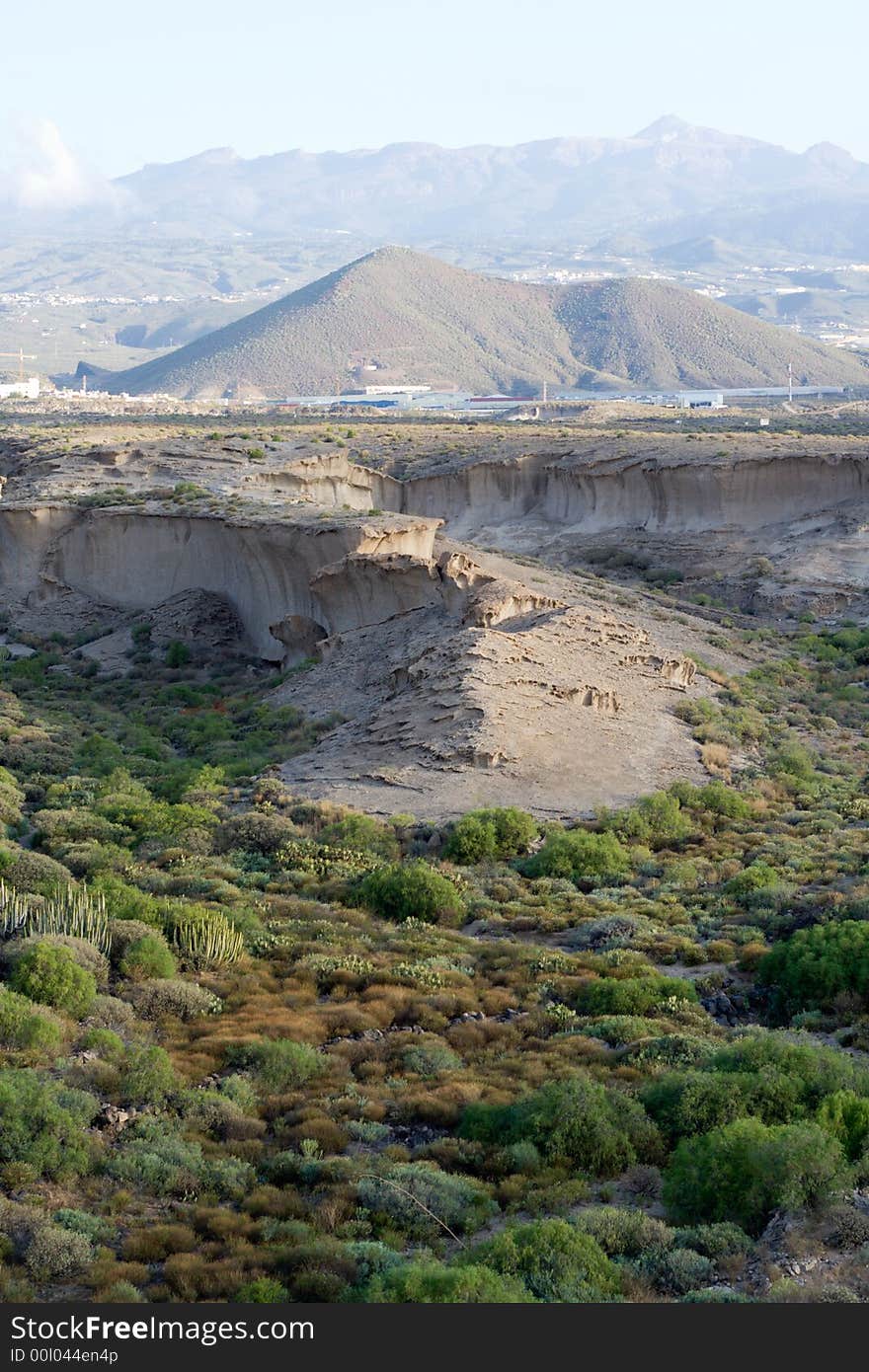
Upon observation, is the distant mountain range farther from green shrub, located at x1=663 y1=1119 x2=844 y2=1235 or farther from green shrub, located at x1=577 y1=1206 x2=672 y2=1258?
green shrub, located at x1=577 y1=1206 x2=672 y2=1258

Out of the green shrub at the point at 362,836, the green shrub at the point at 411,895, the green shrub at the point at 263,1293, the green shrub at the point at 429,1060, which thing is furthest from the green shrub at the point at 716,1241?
the green shrub at the point at 362,836

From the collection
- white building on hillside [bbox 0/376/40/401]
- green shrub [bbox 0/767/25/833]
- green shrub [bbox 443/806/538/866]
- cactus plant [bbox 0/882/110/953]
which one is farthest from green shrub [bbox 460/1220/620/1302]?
white building on hillside [bbox 0/376/40/401]

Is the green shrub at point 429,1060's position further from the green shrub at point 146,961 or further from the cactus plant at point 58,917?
the cactus plant at point 58,917

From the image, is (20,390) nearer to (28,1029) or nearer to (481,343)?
(481,343)

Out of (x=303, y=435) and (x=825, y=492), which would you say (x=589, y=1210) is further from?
(x=303, y=435)

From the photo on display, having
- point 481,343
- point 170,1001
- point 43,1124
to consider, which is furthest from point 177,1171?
point 481,343

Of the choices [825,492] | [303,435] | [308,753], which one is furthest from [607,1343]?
[303,435]
